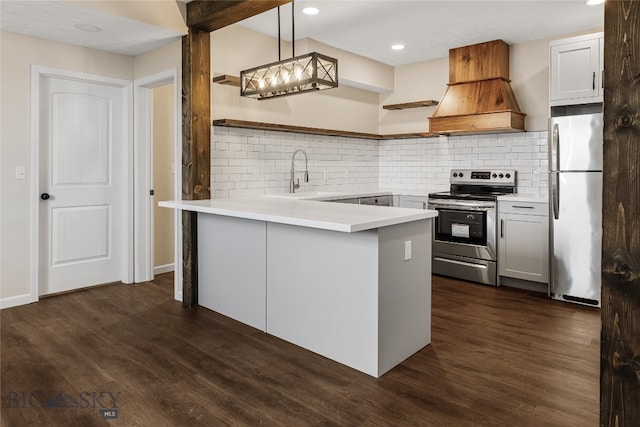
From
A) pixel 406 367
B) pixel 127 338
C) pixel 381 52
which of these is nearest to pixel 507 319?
pixel 406 367

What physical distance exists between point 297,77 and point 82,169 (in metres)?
2.56

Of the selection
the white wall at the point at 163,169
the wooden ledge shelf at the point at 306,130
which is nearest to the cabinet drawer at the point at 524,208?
the wooden ledge shelf at the point at 306,130

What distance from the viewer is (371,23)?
Answer: 14.3 feet

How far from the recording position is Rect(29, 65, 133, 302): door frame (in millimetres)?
3963

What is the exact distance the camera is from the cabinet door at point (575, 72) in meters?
3.93

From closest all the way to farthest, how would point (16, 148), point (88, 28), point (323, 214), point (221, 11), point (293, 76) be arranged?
point (323, 214)
point (293, 76)
point (221, 11)
point (88, 28)
point (16, 148)

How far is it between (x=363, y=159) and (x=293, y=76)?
3084 millimetres

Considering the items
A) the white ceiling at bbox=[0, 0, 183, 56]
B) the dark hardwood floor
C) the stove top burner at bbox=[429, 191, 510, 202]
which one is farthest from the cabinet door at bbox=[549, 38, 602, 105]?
the white ceiling at bbox=[0, 0, 183, 56]

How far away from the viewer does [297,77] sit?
10.1 feet

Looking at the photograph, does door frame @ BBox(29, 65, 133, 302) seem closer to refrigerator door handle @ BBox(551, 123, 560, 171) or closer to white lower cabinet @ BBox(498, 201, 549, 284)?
white lower cabinet @ BBox(498, 201, 549, 284)

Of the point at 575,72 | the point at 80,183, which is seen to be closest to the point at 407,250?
the point at 575,72

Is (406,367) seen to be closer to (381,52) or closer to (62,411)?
(62,411)

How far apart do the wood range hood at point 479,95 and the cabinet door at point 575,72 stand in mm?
615

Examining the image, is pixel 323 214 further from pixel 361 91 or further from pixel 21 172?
pixel 361 91
